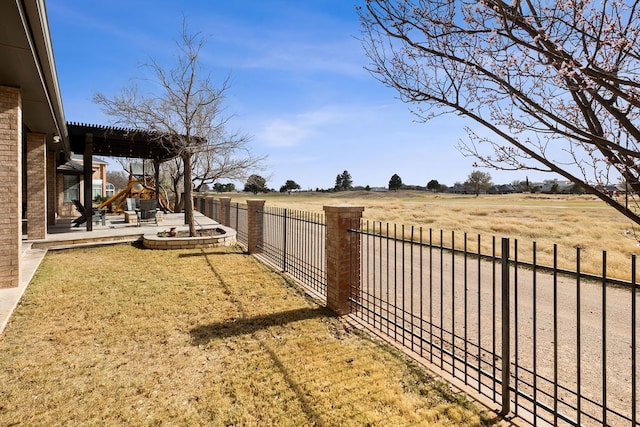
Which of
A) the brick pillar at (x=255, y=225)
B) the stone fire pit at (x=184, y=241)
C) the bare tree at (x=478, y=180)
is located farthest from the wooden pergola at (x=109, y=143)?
the bare tree at (x=478, y=180)

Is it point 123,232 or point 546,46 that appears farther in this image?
Result: point 123,232

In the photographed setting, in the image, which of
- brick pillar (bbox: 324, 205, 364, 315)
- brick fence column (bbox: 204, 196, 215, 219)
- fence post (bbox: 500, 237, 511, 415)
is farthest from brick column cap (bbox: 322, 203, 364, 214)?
brick fence column (bbox: 204, 196, 215, 219)

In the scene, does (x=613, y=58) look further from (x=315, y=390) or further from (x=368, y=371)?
(x=315, y=390)

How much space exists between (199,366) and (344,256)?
245cm

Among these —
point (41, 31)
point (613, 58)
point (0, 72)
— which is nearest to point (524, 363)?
point (613, 58)

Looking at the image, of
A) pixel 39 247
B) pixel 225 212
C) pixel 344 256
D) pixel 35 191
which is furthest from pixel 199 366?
pixel 225 212

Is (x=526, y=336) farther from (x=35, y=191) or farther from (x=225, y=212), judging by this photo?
(x=225, y=212)

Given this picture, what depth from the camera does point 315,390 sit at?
123 inches

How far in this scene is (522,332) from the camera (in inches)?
192

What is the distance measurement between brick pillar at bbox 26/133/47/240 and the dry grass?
16.7 ft

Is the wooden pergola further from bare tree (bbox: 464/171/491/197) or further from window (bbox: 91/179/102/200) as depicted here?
bare tree (bbox: 464/171/491/197)

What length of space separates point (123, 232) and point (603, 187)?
42.4 feet

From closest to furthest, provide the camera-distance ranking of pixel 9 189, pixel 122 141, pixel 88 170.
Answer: pixel 9 189 → pixel 88 170 → pixel 122 141

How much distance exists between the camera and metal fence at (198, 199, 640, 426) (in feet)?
8.46
